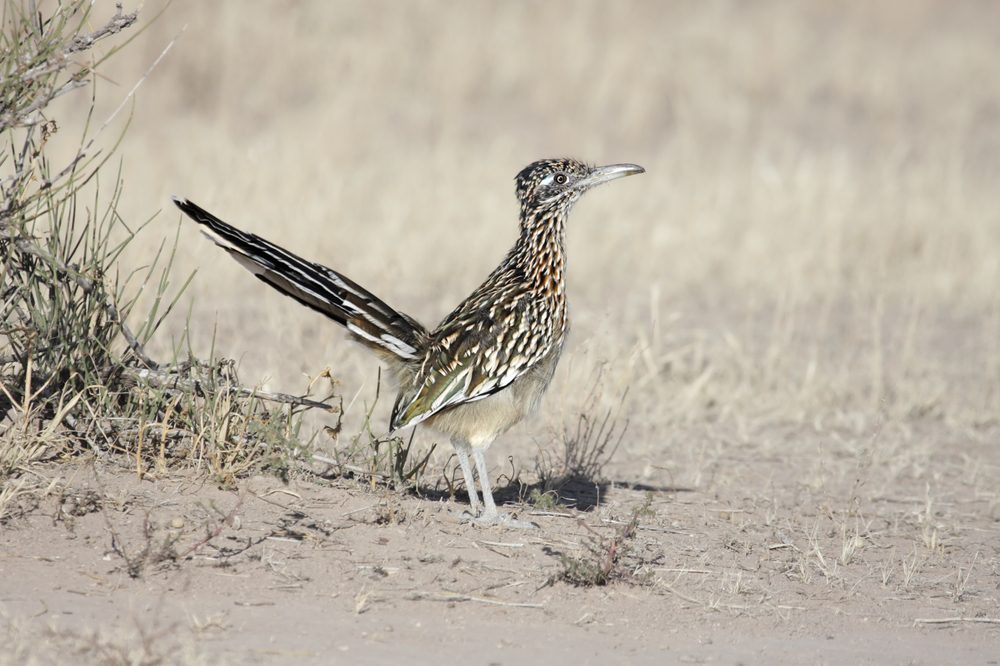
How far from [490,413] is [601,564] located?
947 mm

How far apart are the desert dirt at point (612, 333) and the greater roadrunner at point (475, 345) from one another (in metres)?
0.37

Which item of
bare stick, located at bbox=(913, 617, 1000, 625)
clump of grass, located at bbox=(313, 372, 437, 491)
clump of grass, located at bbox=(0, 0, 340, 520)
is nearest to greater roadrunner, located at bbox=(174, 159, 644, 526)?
clump of grass, located at bbox=(313, 372, 437, 491)

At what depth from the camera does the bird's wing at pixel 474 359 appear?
567 cm

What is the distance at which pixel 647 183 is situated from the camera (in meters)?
14.1

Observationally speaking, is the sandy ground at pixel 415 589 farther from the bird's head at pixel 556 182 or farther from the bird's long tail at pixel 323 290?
the bird's head at pixel 556 182

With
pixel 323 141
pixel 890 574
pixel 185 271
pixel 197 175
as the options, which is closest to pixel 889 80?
pixel 323 141

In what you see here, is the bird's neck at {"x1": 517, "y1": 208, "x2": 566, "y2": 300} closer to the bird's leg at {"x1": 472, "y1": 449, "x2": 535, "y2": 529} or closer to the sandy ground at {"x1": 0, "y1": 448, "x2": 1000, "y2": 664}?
the bird's leg at {"x1": 472, "y1": 449, "x2": 535, "y2": 529}

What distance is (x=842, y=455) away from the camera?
8.17 metres

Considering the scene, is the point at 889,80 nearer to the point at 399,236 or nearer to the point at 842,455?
the point at 399,236

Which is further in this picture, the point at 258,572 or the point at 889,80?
the point at 889,80

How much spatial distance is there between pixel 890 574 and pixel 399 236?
6.68 metres

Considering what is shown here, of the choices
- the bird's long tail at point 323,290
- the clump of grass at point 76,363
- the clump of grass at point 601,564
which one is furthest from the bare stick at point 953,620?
the clump of grass at point 76,363

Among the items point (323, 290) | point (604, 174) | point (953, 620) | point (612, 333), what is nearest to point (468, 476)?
point (323, 290)

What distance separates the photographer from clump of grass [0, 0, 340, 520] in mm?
5281
